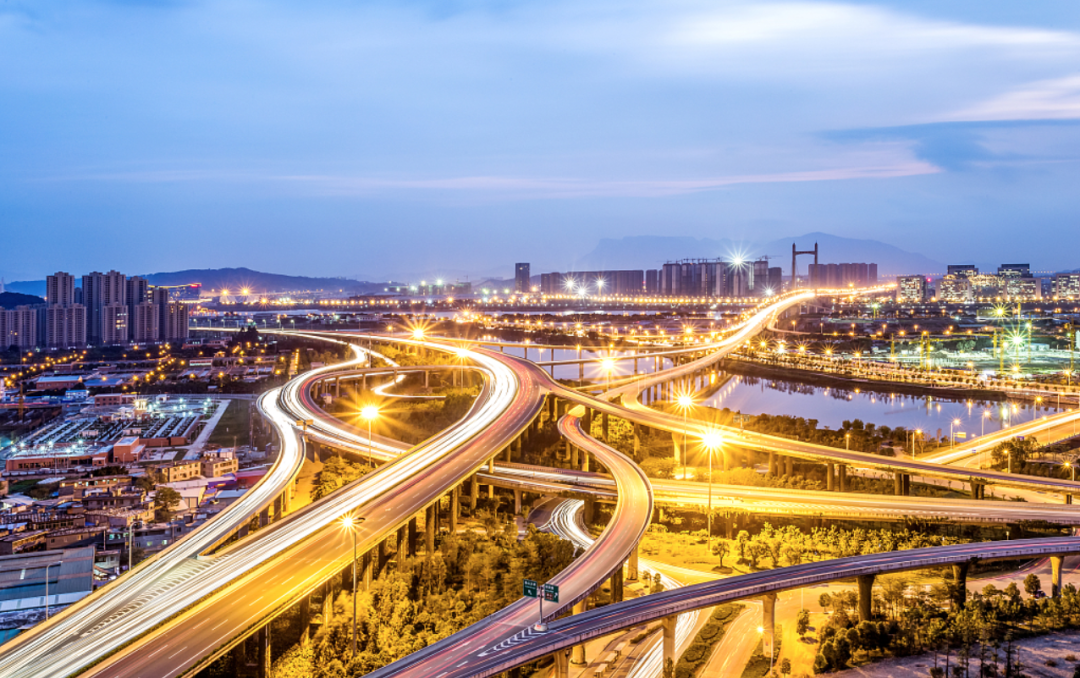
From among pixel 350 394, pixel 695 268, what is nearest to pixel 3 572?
pixel 350 394

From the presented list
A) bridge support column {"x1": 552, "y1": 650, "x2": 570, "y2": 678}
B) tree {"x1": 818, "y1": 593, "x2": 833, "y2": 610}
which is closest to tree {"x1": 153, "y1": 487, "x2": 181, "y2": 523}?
bridge support column {"x1": 552, "y1": 650, "x2": 570, "y2": 678}

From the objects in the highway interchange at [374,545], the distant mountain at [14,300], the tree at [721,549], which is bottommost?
the tree at [721,549]

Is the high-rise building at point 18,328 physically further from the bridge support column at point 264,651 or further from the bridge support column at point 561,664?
the bridge support column at point 561,664

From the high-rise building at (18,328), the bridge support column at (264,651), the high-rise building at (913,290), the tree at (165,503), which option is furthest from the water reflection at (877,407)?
the high-rise building at (913,290)

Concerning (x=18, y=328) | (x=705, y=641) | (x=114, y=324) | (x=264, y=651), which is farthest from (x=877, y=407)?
(x=18, y=328)

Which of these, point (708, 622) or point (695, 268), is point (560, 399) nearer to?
point (708, 622)

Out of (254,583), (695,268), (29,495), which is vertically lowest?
(29,495)
